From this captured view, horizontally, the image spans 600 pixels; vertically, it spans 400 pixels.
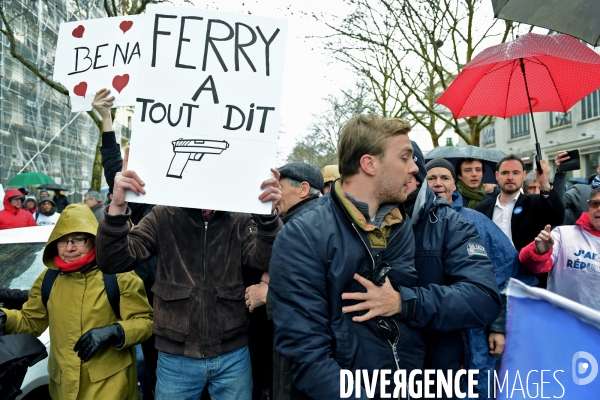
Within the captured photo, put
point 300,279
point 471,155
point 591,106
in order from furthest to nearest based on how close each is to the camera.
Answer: point 591,106 < point 471,155 < point 300,279

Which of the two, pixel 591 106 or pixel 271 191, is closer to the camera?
pixel 271 191

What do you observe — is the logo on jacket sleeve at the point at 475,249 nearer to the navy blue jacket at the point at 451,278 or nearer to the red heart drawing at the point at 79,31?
the navy blue jacket at the point at 451,278

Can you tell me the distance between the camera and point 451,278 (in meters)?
2.03

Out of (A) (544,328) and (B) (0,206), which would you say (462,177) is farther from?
(B) (0,206)

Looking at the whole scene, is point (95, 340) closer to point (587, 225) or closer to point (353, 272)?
point (353, 272)

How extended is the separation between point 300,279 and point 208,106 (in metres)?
0.94

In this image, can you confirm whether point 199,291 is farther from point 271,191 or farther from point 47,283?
point 47,283

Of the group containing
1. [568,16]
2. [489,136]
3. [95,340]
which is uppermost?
[489,136]

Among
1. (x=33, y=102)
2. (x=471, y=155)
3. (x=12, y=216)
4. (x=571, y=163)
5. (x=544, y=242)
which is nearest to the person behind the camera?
(x=544, y=242)

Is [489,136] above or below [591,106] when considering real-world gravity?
above

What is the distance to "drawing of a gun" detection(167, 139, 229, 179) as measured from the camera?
222 centimetres

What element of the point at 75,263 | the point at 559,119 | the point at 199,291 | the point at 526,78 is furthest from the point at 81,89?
the point at 559,119

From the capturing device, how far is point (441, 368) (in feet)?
6.72

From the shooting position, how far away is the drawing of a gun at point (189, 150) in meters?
2.22
